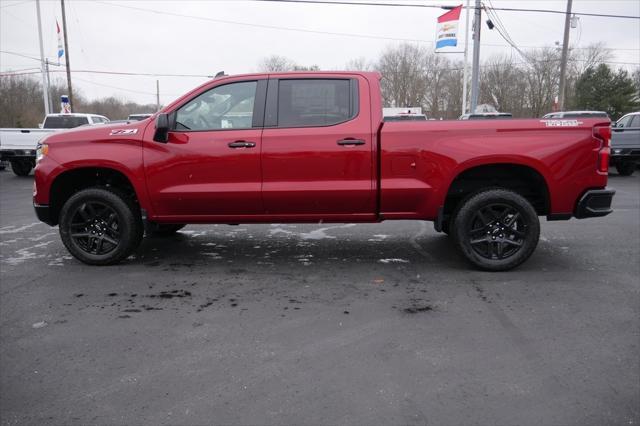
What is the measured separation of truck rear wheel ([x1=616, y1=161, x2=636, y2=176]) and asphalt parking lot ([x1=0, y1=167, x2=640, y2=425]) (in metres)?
11.5

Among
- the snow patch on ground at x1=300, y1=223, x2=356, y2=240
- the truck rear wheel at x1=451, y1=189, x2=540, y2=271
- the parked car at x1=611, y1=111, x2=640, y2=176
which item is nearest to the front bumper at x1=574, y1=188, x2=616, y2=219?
the truck rear wheel at x1=451, y1=189, x2=540, y2=271

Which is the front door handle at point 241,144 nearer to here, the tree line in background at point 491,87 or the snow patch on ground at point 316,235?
the snow patch on ground at point 316,235

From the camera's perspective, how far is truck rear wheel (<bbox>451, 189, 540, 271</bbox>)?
491cm

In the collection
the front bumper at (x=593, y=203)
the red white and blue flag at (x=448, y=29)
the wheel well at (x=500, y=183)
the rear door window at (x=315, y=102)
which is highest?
the red white and blue flag at (x=448, y=29)

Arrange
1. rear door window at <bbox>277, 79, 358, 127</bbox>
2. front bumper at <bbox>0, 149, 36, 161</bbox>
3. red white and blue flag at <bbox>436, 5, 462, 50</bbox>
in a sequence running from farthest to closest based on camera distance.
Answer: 1. red white and blue flag at <bbox>436, 5, 462, 50</bbox>
2. front bumper at <bbox>0, 149, 36, 161</bbox>
3. rear door window at <bbox>277, 79, 358, 127</bbox>

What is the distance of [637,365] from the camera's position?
3076 millimetres

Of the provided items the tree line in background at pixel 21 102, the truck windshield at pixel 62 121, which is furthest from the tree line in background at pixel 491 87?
the truck windshield at pixel 62 121

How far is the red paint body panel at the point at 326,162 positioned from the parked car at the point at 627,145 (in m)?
11.7

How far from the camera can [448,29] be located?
23422 mm

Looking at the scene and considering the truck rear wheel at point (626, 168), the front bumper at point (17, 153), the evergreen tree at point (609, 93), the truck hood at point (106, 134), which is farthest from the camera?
the evergreen tree at point (609, 93)

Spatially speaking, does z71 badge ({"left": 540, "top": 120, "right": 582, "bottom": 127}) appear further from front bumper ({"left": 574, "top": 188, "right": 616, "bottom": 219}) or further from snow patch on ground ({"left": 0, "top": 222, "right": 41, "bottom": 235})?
snow patch on ground ({"left": 0, "top": 222, "right": 41, "bottom": 235})

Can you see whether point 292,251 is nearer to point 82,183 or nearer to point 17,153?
point 82,183

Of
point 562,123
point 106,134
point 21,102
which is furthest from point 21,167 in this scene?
point 21,102

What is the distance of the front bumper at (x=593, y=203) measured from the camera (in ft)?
15.9
